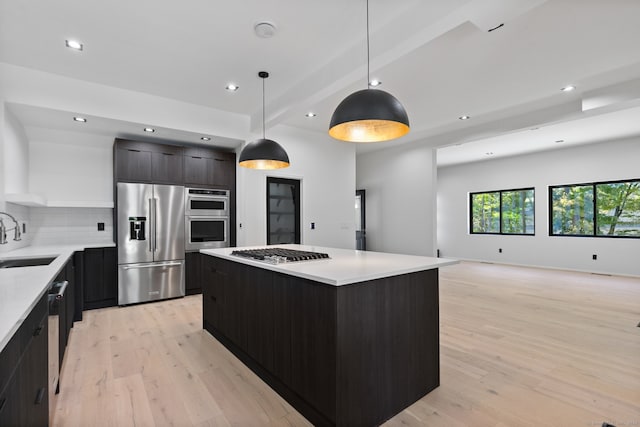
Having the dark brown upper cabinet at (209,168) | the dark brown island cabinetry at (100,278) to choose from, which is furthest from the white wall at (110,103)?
the dark brown island cabinetry at (100,278)

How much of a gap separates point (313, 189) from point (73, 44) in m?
3.67

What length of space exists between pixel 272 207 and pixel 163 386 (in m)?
3.32

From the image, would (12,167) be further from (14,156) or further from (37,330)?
(37,330)

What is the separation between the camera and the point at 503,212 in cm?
826

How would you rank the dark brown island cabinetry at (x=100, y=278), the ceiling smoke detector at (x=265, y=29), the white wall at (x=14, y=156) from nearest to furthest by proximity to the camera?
the ceiling smoke detector at (x=265, y=29), the white wall at (x=14, y=156), the dark brown island cabinetry at (x=100, y=278)

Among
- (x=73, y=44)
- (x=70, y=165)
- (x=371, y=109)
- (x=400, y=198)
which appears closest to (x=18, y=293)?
(x=371, y=109)

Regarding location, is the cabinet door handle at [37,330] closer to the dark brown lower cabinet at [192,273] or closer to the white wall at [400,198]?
the dark brown lower cabinet at [192,273]

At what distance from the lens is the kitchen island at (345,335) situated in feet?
5.41

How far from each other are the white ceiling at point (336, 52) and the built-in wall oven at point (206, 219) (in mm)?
900

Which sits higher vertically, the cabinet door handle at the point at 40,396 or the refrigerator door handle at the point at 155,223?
the refrigerator door handle at the point at 155,223

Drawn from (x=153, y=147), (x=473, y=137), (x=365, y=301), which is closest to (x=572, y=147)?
(x=473, y=137)

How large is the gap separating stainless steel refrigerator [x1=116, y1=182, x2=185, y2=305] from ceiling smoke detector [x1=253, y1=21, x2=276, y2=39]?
105 inches

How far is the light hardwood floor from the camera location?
186 cm

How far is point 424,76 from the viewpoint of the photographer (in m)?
3.62
